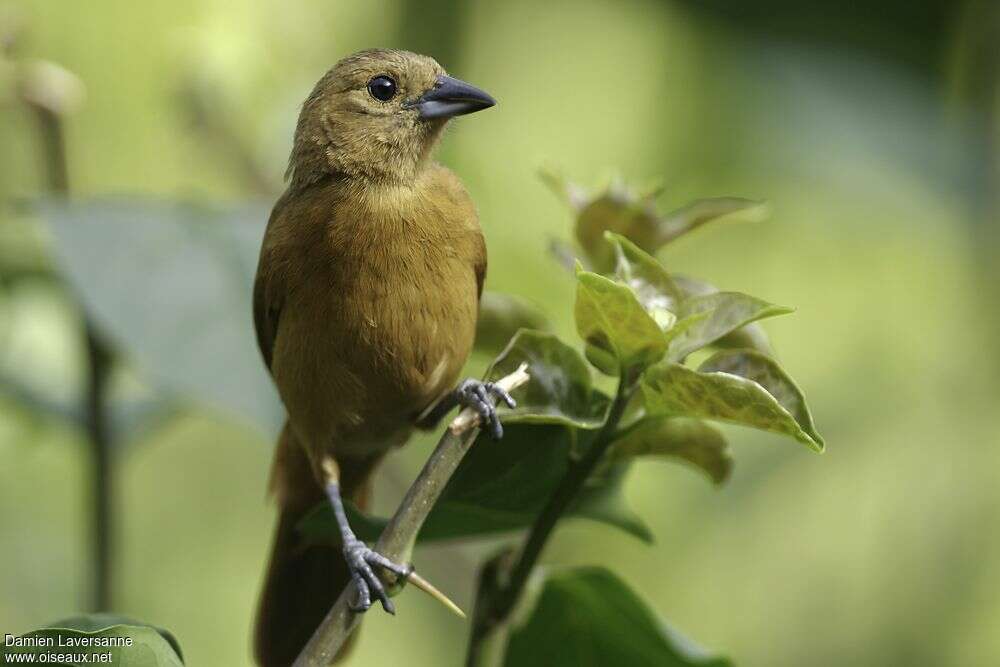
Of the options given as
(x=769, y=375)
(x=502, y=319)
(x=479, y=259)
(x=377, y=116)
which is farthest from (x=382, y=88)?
(x=769, y=375)

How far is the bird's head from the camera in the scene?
8.52ft

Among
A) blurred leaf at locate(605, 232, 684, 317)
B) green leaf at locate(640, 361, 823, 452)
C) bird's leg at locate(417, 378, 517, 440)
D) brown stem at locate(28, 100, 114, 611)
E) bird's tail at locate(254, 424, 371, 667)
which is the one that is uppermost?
blurred leaf at locate(605, 232, 684, 317)

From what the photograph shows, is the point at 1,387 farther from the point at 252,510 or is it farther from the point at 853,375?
the point at 853,375

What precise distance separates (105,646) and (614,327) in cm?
70

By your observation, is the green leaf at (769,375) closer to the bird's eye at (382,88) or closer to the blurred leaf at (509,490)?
the blurred leaf at (509,490)

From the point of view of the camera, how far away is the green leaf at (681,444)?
5.87 feet

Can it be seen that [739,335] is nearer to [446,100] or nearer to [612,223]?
[612,223]

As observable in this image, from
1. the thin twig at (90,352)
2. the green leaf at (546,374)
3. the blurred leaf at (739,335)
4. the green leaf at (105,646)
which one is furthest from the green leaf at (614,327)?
the thin twig at (90,352)

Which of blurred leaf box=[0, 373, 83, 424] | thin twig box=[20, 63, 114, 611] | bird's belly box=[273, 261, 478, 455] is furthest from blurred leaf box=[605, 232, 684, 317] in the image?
blurred leaf box=[0, 373, 83, 424]

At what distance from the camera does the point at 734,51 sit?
4.72m

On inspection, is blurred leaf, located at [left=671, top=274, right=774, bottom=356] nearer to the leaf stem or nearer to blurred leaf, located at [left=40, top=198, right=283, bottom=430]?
the leaf stem

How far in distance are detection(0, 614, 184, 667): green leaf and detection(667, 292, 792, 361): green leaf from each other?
703mm

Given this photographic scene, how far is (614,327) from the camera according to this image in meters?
1.63

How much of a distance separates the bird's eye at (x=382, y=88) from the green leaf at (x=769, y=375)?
4.09ft
